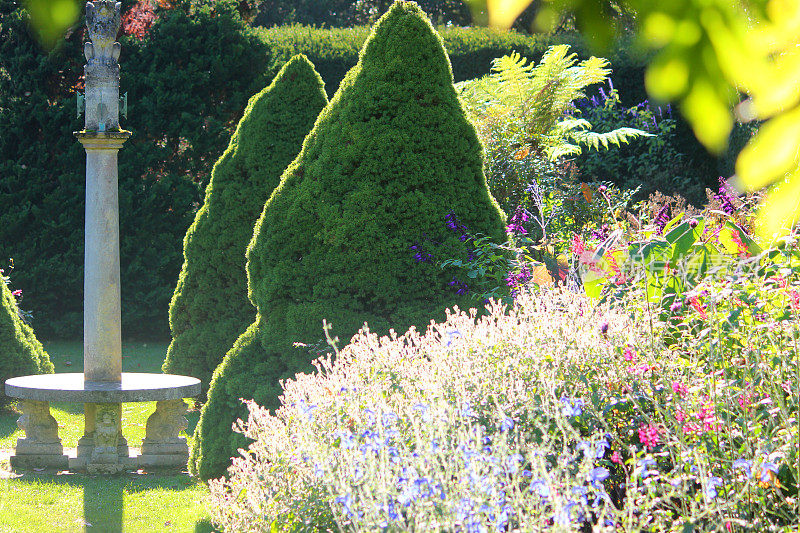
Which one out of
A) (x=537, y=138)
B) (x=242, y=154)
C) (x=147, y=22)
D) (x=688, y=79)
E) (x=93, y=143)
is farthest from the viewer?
(x=147, y=22)

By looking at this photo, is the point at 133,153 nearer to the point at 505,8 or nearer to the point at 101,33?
the point at 101,33

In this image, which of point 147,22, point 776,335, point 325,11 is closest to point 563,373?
point 776,335

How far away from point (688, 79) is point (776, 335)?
257cm

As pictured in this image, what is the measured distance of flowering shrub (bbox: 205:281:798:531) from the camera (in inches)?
104

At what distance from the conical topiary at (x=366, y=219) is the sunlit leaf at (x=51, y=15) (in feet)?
13.3

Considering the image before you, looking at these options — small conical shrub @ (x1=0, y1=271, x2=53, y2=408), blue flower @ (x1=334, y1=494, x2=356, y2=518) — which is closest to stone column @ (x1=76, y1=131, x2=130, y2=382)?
small conical shrub @ (x1=0, y1=271, x2=53, y2=408)

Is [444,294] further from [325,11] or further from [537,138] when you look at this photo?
[325,11]

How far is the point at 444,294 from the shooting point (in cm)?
534

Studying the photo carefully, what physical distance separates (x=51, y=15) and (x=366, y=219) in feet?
13.4

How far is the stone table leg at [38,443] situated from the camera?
273 inches

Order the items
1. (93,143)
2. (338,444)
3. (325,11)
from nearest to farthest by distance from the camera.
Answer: (338,444) < (93,143) < (325,11)

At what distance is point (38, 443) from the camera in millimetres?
6969

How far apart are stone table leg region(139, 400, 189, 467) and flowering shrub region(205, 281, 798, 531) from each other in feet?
9.86

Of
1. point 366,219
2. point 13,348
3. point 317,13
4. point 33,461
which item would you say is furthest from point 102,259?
point 317,13
